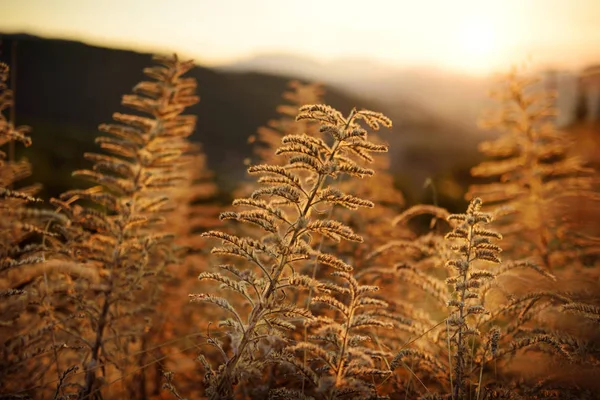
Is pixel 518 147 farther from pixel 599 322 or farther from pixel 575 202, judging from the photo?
pixel 599 322

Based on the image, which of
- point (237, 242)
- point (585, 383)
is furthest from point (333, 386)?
point (585, 383)

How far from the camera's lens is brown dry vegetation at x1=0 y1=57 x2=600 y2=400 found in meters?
2.26

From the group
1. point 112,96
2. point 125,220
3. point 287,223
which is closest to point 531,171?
point 287,223

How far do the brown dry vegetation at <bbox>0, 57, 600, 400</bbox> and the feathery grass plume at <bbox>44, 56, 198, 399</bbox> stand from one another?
0.07 feet

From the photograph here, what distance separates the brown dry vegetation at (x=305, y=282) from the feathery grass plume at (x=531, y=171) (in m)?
0.03

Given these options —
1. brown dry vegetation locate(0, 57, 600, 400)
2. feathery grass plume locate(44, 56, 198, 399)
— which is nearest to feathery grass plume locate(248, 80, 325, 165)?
brown dry vegetation locate(0, 57, 600, 400)

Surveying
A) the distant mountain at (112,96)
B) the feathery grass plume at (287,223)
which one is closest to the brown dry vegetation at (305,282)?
the feathery grass plume at (287,223)

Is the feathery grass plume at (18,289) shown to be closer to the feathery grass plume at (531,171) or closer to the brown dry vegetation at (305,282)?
the brown dry vegetation at (305,282)

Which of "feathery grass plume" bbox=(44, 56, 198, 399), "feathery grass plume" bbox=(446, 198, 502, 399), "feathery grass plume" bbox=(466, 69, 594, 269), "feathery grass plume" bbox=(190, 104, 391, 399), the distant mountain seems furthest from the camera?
the distant mountain

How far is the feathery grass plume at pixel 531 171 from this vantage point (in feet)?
18.3

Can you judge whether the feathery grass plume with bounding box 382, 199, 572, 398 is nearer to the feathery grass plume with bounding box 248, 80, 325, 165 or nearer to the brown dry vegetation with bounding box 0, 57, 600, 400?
the brown dry vegetation with bounding box 0, 57, 600, 400

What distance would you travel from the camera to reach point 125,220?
362cm

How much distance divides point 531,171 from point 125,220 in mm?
5779

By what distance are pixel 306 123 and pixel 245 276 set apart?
4883mm
